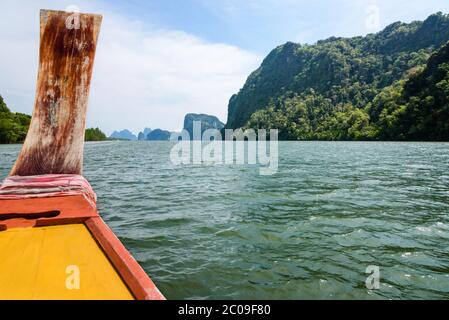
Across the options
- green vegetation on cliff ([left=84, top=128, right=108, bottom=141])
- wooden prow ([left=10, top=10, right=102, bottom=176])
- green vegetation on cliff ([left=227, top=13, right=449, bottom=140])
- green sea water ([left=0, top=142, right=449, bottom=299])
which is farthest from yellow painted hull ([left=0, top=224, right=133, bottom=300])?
green vegetation on cliff ([left=84, top=128, right=108, bottom=141])

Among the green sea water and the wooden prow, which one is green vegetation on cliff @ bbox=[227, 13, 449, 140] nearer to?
the green sea water

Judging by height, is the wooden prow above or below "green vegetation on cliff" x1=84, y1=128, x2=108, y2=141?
below

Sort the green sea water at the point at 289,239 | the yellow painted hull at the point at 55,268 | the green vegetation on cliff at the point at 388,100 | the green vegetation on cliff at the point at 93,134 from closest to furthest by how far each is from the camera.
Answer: the yellow painted hull at the point at 55,268 < the green sea water at the point at 289,239 < the green vegetation on cliff at the point at 388,100 < the green vegetation on cliff at the point at 93,134

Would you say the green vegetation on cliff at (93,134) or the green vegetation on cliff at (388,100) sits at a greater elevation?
the green vegetation on cliff at (388,100)

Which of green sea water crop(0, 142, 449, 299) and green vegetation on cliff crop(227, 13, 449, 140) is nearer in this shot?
green sea water crop(0, 142, 449, 299)

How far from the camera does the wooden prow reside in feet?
16.0

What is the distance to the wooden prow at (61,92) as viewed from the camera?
4.88 m

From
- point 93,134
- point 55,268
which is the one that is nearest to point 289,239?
point 55,268

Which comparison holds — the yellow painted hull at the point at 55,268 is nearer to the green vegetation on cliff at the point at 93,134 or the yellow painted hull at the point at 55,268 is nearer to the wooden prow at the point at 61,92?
the wooden prow at the point at 61,92

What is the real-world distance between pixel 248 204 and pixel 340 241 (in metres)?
4.24

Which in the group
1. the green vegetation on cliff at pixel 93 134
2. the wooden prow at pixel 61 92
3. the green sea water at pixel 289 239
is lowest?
the green sea water at pixel 289 239

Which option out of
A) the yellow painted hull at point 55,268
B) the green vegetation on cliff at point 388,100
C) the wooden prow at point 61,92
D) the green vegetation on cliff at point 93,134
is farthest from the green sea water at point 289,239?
the green vegetation on cliff at point 93,134

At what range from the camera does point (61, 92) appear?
5.07m
